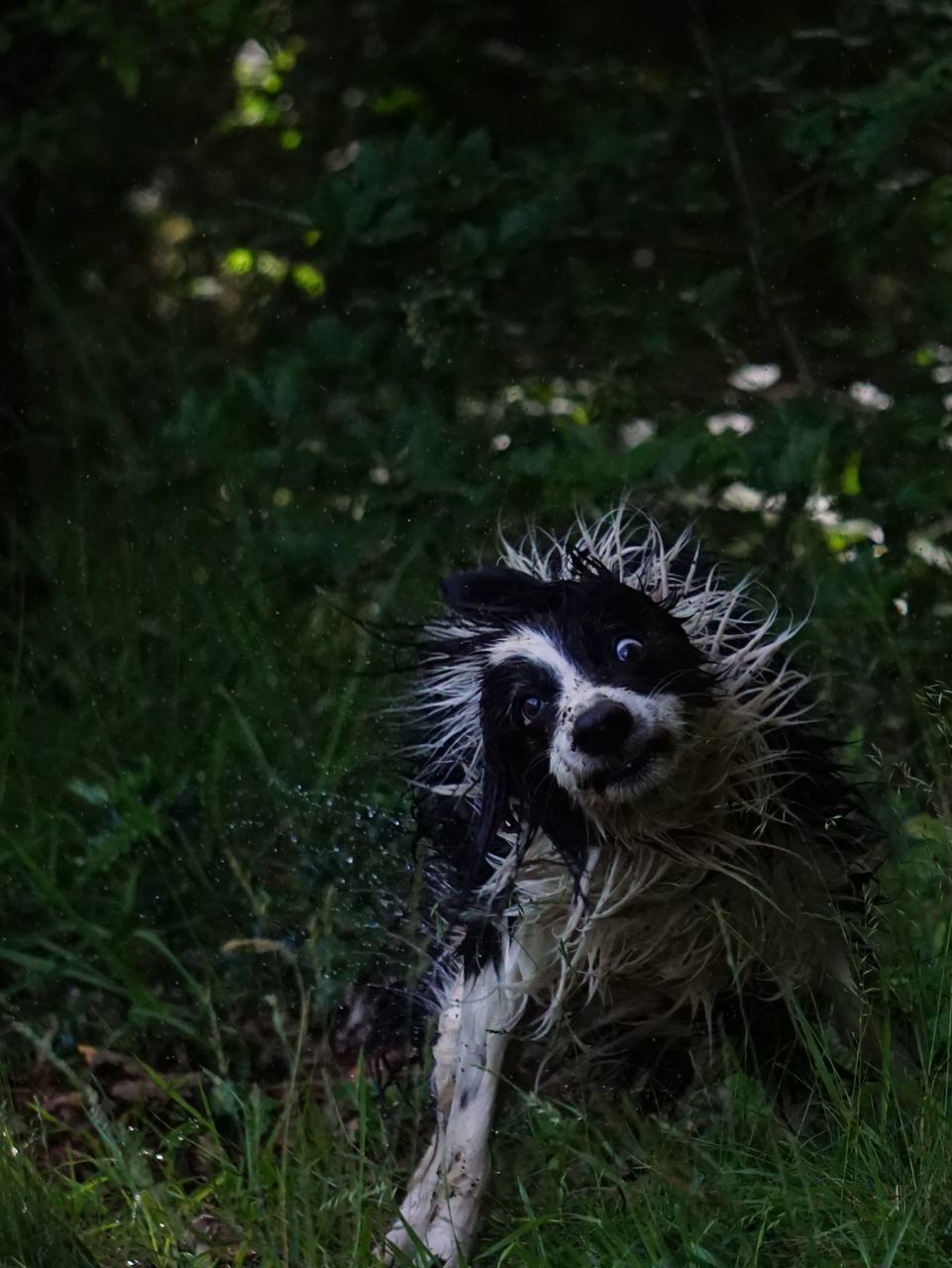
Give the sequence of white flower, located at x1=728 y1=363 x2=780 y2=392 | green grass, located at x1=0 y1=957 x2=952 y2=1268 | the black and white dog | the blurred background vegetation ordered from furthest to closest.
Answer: white flower, located at x1=728 y1=363 x2=780 y2=392
the blurred background vegetation
the black and white dog
green grass, located at x1=0 y1=957 x2=952 y2=1268

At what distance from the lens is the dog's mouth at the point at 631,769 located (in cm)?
A: 262

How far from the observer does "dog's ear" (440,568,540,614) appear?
9.41ft

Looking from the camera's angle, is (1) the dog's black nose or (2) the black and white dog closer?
(1) the dog's black nose

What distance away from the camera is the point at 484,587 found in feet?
9.51

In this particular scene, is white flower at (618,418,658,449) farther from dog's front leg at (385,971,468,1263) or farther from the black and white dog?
dog's front leg at (385,971,468,1263)

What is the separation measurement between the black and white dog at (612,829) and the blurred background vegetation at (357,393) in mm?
373

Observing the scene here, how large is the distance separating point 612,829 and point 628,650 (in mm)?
306

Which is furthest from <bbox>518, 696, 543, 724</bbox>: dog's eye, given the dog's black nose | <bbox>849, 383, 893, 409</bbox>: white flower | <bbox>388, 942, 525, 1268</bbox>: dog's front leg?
<bbox>849, 383, 893, 409</bbox>: white flower

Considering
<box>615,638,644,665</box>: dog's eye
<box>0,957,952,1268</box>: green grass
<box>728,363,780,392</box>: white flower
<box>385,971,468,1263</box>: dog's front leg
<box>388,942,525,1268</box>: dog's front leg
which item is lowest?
<box>728,363,780,392</box>: white flower

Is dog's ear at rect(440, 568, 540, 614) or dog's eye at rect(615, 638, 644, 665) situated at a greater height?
dog's ear at rect(440, 568, 540, 614)

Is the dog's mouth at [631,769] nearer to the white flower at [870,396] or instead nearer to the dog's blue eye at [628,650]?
the dog's blue eye at [628,650]

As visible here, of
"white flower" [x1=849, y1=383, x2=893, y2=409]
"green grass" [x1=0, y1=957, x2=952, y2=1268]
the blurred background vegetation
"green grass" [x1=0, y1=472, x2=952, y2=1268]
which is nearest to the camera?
"green grass" [x1=0, y1=957, x2=952, y2=1268]

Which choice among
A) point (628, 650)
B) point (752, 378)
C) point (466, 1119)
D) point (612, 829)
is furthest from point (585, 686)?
point (752, 378)

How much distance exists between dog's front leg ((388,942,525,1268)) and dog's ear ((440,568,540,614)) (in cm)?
59
